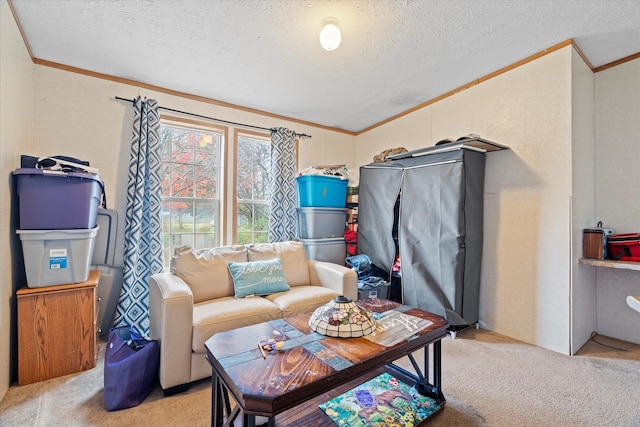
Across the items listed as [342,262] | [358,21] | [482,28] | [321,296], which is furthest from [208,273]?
[482,28]

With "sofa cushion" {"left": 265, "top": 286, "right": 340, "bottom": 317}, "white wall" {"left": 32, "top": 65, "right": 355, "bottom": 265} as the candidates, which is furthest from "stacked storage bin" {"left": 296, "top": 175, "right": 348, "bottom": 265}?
"white wall" {"left": 32, "top": 65, "right": 355, "bottom": 265}

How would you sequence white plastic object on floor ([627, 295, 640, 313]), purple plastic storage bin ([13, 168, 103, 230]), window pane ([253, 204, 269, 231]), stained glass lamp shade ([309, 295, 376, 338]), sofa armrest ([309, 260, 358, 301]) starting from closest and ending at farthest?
1. white plastic object on floor ([627, 295, 640, 313])
2. stained glass lamp shade ([309, 295, 376, 338])
3. purple plastic storage bin ([13, 168, 103, 230])
4. sofa armrest ([309, 260, 358, 301])
5. window pane ([253, 204, 269, 231])

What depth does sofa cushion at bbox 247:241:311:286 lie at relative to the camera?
2770mm

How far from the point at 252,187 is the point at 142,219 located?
1246mm

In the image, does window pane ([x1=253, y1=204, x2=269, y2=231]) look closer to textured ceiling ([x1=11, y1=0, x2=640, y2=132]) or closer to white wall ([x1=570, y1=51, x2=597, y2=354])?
textured ceiling ([x1=11, y1=0, x2=640, y2=132])

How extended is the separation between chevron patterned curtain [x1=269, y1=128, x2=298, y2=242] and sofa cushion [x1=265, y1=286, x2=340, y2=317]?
1051mm

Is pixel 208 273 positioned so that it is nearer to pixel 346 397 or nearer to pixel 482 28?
pixel 346 397

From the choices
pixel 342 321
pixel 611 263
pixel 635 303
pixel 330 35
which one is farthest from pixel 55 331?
pixel 611 263

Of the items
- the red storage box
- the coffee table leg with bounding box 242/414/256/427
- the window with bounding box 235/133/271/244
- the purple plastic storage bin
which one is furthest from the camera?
the window with bounding box 235/133/271/244

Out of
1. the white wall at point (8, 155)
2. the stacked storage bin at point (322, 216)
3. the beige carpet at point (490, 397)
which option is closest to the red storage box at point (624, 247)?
the beige carpet at point (490, 397)

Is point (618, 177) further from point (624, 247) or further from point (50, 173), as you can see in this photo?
point (50, 173)

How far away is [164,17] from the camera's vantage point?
196cm

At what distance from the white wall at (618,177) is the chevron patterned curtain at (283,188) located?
3.02m

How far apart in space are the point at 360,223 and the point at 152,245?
2299 millimetres
